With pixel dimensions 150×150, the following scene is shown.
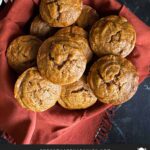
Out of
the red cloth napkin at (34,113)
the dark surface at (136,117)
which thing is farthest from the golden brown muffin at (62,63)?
the dark surface at (136,117)

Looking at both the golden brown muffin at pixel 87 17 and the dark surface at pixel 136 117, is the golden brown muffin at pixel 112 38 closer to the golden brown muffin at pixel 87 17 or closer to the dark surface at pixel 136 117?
the golden brown muffin at pixel 87 17

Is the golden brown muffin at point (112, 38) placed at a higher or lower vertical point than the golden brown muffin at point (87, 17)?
lower

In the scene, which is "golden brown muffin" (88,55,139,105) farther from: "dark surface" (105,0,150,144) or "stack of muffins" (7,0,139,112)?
"dark surface" (105,0,150,144)

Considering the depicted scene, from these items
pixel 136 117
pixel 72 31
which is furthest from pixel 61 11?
pixel 136 117

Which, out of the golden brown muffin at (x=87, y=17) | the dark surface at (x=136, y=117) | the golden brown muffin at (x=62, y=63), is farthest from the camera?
the dark surface at (x=136, y=117)

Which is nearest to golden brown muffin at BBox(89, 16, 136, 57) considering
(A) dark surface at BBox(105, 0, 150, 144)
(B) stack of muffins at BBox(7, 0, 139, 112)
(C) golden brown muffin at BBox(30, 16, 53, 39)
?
(B) stack of muffins at BBox(7, 0, 139, 112)

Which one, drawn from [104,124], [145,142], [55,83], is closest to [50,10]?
[55,83]
